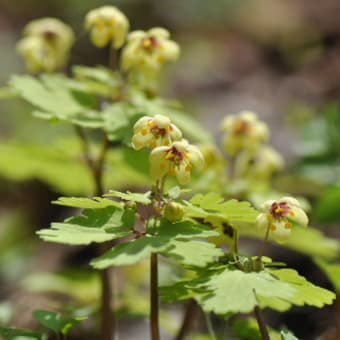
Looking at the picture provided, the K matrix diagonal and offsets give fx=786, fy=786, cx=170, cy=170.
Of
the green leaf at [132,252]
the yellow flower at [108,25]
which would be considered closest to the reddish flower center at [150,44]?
the yellow flower at [108,25]

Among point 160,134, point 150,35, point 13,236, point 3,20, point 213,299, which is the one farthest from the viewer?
point 3,20

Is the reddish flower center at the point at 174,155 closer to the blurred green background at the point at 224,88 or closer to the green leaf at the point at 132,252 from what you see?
the green leaf at the point at 132,252

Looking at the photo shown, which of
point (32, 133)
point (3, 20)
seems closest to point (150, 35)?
point (32, 133)

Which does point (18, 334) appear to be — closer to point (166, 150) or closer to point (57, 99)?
point (166, 150)

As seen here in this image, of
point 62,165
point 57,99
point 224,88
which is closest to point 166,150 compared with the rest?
point 57,99

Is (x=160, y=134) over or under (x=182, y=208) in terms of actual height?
over

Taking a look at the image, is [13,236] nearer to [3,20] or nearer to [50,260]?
[50,260]
